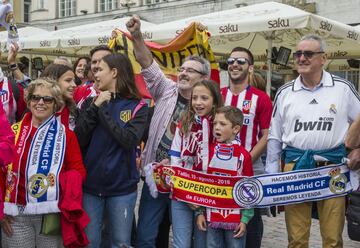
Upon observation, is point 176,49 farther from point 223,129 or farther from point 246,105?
point 223,129

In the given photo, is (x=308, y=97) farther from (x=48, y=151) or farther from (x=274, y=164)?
(x=48, y=151)

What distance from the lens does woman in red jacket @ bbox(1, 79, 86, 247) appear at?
3.52 meters

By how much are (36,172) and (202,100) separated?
4.26 ft

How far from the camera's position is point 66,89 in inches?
164

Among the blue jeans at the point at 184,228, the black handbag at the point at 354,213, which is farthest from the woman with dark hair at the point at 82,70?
the black handbag at the point at 354,213

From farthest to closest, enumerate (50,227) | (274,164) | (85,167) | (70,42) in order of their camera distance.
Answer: (70,42) < (274,164) < (85,167) < (50,227)

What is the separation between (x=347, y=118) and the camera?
156 inches

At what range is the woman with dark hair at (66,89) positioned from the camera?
3959 mm

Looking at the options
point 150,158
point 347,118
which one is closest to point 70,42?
point 150,158

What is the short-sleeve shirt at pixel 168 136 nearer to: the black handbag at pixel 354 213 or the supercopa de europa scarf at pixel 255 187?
the supercopa de europa scarf at pixel 255 187

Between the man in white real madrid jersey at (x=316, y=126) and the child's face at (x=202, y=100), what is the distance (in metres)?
0.60

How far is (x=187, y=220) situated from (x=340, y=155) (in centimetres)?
124

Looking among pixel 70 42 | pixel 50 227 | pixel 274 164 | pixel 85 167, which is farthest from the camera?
pixel 70 42

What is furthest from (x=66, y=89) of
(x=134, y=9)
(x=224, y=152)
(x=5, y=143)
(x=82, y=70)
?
(x=134, y=9)
